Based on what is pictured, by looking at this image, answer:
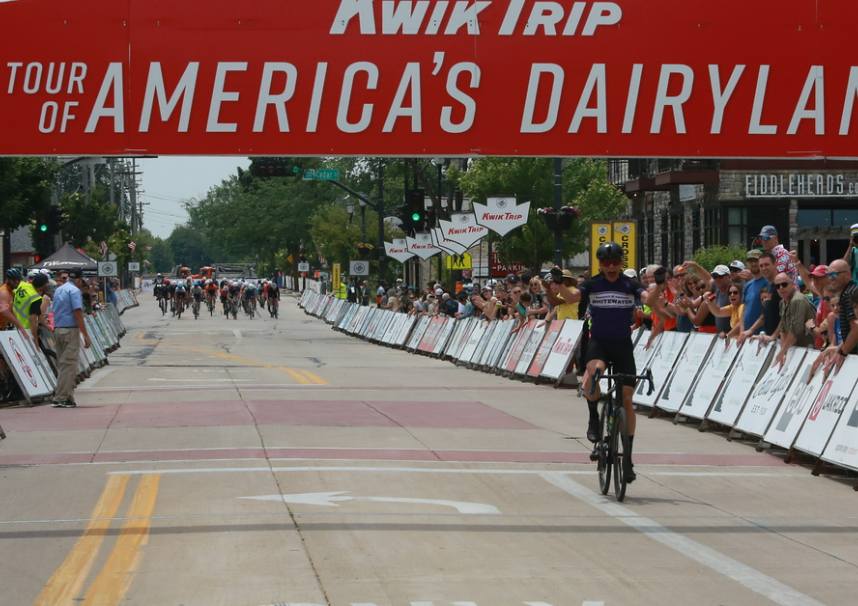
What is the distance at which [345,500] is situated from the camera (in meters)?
12.1

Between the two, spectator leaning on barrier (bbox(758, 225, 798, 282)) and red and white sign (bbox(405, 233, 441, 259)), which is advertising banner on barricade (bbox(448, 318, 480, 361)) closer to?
red and white sign (bbox(405, 233, 441, 259))

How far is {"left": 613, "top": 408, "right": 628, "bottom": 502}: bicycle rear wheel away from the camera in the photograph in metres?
12.2

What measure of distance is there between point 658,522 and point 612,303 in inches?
88.9

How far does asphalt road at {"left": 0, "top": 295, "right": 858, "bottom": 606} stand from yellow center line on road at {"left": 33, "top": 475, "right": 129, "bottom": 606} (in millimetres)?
27

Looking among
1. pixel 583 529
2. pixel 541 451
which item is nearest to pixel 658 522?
pixel 583 529

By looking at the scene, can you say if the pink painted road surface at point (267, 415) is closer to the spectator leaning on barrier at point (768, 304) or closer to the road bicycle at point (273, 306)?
the spectator leaning on barrier at point (768, 304)

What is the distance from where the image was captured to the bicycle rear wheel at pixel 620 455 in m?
12.2

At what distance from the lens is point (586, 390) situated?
1291 cm

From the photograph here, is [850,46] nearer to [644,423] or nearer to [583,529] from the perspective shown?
[644,423]

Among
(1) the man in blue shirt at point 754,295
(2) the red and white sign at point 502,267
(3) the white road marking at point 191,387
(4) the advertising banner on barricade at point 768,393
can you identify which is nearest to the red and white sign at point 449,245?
(2) the red and white sign at point 502,267

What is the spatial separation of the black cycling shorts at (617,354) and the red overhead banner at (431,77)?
3483 mm

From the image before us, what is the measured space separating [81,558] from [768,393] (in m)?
9.15

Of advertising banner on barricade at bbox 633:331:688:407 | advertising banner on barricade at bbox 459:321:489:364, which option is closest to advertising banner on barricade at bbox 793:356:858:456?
advertising banner on barricade at bbox 633:331:688:407

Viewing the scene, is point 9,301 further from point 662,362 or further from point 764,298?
point 764,298
